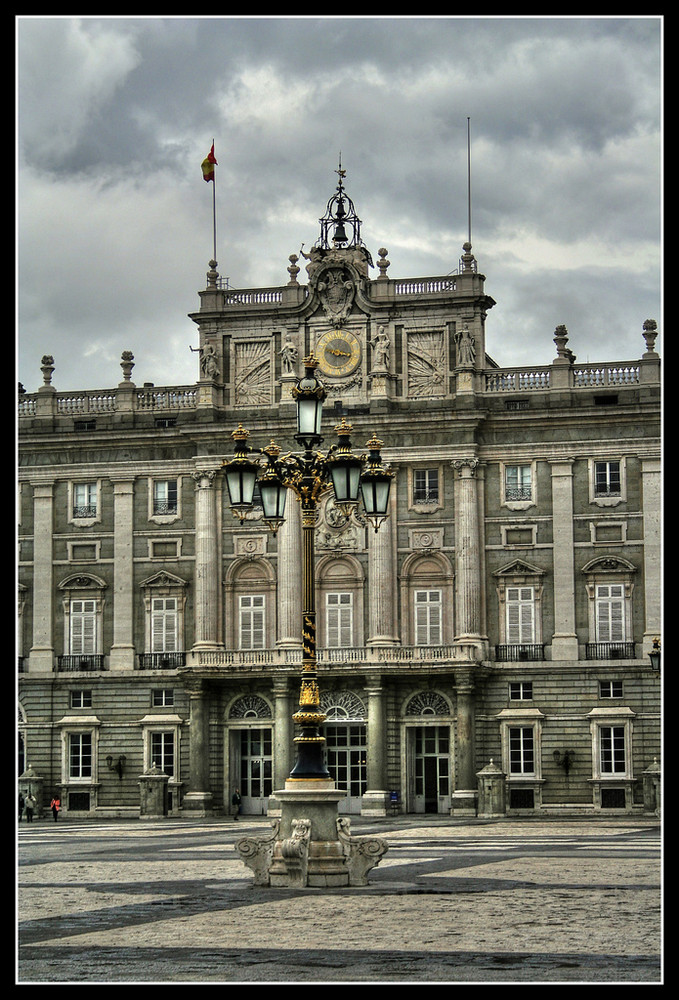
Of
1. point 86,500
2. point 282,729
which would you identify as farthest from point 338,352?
point 282,729

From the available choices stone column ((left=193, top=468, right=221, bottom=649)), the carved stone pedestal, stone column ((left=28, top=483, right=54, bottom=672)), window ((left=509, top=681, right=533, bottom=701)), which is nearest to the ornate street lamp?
the carved stone pedestal

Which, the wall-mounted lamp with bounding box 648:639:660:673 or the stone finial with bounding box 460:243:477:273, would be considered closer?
the wall-mounted lamp with bounding box 648:639:660:673

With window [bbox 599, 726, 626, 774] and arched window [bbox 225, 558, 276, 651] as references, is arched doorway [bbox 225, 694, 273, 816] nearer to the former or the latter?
arched window [bbox 225, 558, 276, 651]

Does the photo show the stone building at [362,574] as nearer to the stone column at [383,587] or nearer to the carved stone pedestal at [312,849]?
the stone column at [383,587]

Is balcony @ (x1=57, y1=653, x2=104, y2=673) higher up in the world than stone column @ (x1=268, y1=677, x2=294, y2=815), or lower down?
higher up

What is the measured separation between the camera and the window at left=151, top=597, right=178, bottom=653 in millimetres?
66500

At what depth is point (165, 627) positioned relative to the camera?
66.6 metres

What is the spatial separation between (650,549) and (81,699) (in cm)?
2363

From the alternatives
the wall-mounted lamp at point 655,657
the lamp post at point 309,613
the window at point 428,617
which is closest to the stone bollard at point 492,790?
the window at point 428,617

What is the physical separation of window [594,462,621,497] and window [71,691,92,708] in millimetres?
22019

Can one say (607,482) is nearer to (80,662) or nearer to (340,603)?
(340,603)

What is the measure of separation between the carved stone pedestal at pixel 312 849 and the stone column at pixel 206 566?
3988 centimetres

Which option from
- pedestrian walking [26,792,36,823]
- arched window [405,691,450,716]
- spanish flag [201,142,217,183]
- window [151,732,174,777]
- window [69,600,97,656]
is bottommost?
pedestrian walking [26,792,36,823]
